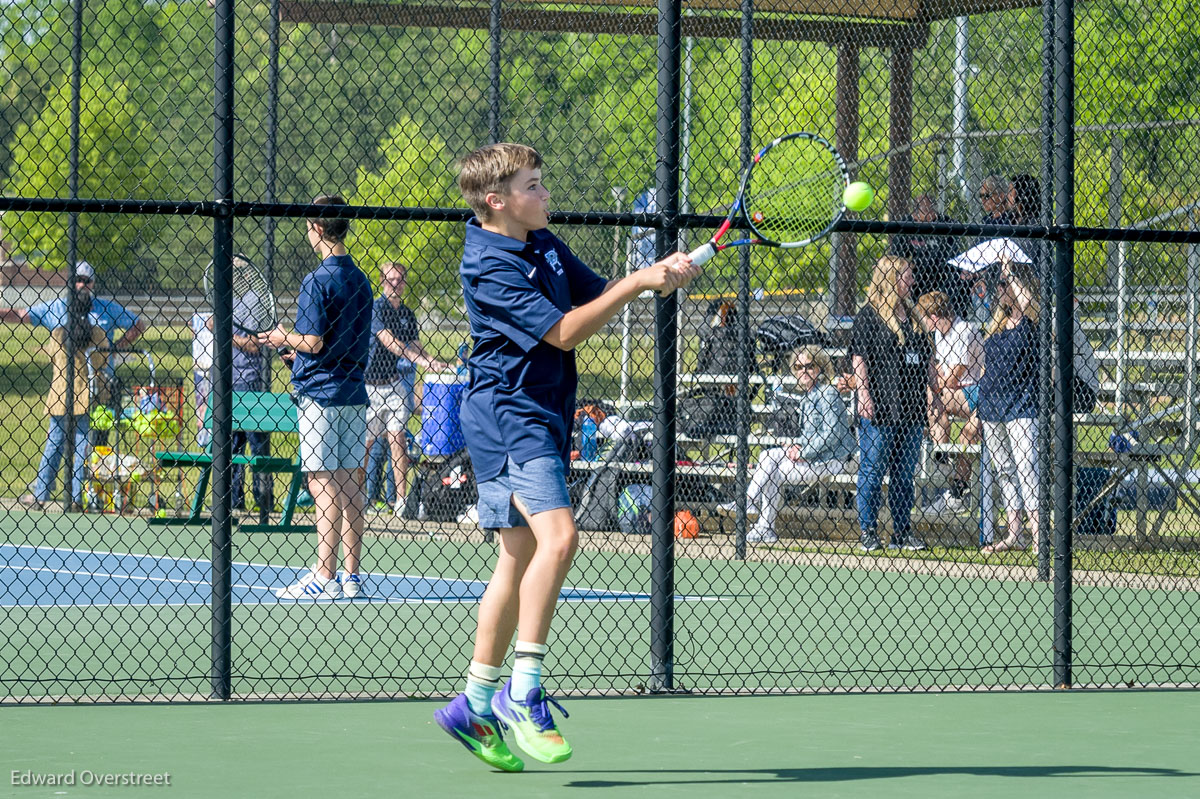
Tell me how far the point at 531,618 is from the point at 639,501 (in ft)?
20.6

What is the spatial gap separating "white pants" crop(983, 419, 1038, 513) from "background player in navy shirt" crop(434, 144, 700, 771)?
513 cm

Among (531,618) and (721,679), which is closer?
(531,618)

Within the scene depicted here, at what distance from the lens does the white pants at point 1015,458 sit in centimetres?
929

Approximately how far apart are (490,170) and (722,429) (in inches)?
262

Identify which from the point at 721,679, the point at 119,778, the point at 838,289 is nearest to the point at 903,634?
the point at 721,679

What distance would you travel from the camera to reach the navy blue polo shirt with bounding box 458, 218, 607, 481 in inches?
180

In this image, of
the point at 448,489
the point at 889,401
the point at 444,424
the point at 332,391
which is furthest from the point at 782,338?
the point at 332,391

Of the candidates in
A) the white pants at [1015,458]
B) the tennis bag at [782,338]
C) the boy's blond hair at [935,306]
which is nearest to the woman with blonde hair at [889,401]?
the boy's blond hair at [935,306]

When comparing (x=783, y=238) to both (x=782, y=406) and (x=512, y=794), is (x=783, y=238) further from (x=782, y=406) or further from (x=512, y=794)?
(x=782, y=406)

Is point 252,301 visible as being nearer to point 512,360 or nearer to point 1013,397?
point 1013,397

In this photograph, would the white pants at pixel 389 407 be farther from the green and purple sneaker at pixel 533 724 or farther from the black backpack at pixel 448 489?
the green and purple sneaker at pixel 533 724

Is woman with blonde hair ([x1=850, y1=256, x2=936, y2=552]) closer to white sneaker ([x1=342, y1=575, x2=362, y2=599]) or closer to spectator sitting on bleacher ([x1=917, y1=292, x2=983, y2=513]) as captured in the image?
spectator sitting on bleacher ([x1=917, y1=292, x2=983, y2=513])

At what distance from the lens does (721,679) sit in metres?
6.19

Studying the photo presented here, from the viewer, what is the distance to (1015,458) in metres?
9.57
